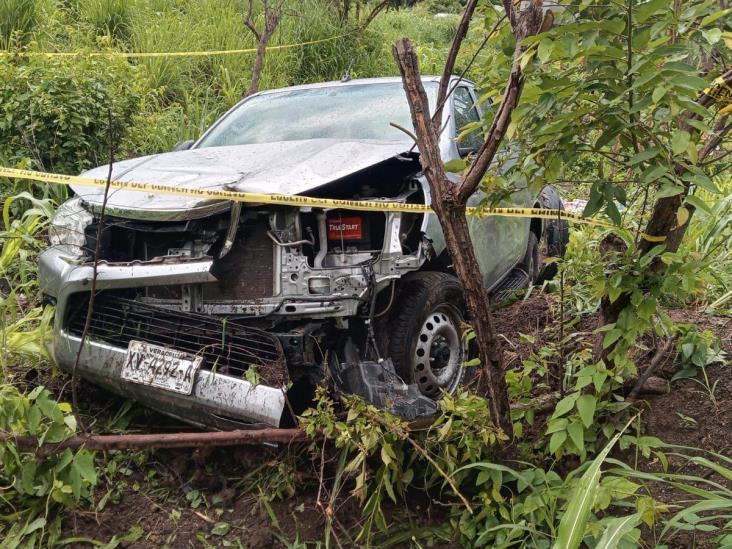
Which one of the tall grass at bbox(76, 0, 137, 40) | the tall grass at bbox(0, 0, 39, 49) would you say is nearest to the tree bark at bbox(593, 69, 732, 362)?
the tall grass at bbox(0, 0, 39, 49)

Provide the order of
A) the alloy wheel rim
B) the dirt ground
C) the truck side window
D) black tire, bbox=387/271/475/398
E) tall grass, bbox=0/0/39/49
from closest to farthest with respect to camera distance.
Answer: the dirt ground → black tire, bbox=387/271/475/398 → the alloy wheel rim → the truck side window → tall grass, bbox=0/0/39/49

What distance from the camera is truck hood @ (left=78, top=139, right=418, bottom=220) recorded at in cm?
286

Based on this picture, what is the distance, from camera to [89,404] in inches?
133

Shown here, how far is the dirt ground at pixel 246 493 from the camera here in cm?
260

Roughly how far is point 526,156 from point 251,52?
7.15 m

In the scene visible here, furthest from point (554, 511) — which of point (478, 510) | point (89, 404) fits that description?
point (89, 404)

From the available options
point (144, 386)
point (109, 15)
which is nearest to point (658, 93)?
point (144, 386)

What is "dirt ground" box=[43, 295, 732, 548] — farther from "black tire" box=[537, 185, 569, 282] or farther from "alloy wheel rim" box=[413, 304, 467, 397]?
"black tire" box=[537, 185, 569, 282]

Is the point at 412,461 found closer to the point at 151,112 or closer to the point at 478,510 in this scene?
the point at 478,510

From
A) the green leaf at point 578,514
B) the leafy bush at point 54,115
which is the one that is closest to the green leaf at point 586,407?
the green leaf at point 578,514

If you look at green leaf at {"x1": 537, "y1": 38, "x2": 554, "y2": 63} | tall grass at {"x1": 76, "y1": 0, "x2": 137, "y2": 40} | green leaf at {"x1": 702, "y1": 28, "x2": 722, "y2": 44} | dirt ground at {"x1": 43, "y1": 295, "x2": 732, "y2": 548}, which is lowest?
dirt ground at {"x1": 43, "y1": 295, "x2": 732, "y2": 548}

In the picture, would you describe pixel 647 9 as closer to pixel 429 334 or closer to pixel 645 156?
pixel 645 156

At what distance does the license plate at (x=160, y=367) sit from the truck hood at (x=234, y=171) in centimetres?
55

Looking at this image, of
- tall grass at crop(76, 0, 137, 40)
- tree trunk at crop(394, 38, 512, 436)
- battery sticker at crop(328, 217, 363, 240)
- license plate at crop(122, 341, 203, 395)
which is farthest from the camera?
tall grass at crop(76, 0, 137, 40)
